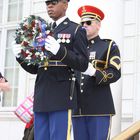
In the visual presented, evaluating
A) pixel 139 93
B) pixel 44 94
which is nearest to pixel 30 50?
pixel 44 94

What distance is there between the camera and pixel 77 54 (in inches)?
112

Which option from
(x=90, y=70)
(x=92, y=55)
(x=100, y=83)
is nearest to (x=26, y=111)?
(x=92, y=55)

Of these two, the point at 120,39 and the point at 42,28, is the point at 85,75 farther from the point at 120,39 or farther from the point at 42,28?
the point at 120,39

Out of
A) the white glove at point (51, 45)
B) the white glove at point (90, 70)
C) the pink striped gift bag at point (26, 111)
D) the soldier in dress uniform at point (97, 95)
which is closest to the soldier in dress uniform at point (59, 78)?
the white glove at point (51, 45)

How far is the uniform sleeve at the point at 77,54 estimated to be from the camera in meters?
2.77

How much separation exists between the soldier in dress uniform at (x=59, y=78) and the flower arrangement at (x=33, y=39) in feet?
0.14

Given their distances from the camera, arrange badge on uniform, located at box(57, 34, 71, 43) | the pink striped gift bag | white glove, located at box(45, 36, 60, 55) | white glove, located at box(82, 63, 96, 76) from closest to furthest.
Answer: white glove, located at box(45, 36, 60, 55), badge on uniform, located at box(57, 34, 71, 43), white glove, located at box(82, 63, 96, 76), the pink striped gift bag

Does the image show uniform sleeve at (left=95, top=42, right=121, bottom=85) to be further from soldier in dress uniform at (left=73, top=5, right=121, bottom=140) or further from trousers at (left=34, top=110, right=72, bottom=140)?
trousers at (left=34, top=110, right=72, bottom=140)

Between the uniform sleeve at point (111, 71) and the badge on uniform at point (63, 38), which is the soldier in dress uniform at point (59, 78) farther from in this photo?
the uniform sleeve at point (111, 71)

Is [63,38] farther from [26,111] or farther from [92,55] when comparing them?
[26,111]

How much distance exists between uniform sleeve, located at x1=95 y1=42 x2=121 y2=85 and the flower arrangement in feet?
1.91

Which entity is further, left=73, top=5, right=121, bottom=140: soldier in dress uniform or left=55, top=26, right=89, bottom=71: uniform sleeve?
left=73, top=5, right=121, bottom=140: soldier in dress uniform

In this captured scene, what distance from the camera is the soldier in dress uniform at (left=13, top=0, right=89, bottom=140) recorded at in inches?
110

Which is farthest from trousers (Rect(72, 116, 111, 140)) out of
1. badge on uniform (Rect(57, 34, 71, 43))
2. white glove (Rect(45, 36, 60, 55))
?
white glove (Rect(45, 36, 60, 55))
